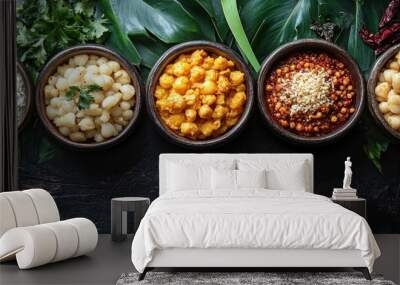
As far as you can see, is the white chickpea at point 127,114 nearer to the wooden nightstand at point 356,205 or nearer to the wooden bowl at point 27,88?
the wooden bowl at point 27,88

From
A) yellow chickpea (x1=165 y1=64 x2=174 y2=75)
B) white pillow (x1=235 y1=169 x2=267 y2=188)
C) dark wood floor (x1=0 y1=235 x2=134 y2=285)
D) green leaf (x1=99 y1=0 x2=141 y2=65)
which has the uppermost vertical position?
green leaf (x1=99 y1=0 x2=141 y2=65)

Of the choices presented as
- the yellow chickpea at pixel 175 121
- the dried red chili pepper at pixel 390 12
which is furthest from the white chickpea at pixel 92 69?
the dried red chili pepper at pixel 390 12

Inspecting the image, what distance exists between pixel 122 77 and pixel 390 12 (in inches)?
118

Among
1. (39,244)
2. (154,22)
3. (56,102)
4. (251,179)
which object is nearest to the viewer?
(39,244)

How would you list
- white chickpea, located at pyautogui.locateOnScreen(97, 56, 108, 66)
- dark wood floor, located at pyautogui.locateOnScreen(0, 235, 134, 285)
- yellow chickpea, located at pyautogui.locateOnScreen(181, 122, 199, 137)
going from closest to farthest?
dark wood floor, located at pyautogui.locateOnScreen(0, 235, 134, 285) < yellow chickpea, located at pyautogui.locateOnScreen(181, 122, 199, 137) < white chickpea, located at pyautogui.locateOnScreen(97, 56, 108, 66)

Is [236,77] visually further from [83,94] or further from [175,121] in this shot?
[83,94]

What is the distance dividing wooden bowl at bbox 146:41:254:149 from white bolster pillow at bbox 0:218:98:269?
1851 millimetres

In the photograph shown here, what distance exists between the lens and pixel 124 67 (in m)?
7.81

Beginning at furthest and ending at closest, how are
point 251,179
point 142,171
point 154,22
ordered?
point 142,171, point 154,22, point 251,179

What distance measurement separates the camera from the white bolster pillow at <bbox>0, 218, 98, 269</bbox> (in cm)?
582

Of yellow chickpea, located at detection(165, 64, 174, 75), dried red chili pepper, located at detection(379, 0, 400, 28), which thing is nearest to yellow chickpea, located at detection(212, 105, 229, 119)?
yellow chickpea, located at detection(165, 64, 174, 75)

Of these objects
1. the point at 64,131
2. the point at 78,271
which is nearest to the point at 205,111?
the point at 64,131

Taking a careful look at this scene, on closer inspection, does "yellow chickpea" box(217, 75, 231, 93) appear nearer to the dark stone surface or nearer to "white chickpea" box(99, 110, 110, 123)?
the dark stone surface

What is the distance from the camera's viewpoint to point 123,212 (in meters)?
7.53
